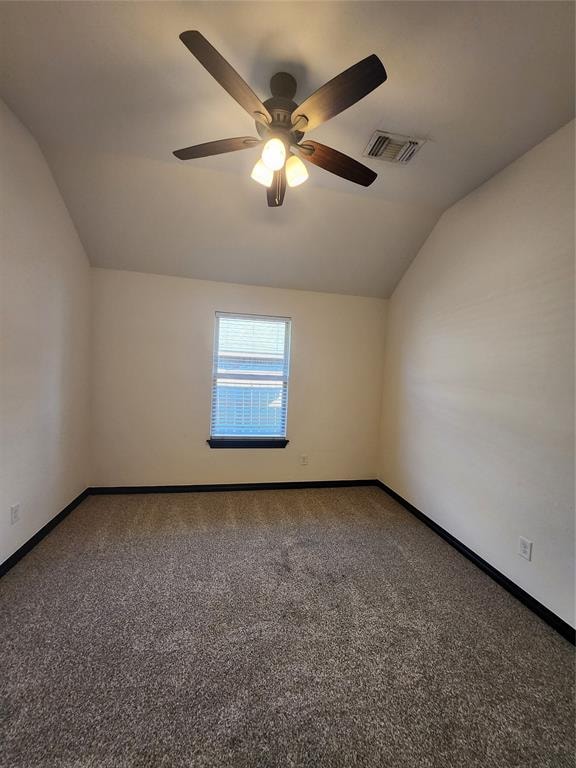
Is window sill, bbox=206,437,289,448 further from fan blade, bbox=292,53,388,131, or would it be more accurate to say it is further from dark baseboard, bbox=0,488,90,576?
fan blade, bbox=292,53,388,131

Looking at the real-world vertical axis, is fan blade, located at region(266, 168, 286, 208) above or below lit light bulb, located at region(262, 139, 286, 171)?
above

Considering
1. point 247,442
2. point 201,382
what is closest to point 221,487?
point 247,442

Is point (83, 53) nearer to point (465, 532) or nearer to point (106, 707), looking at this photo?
point (106, 707)

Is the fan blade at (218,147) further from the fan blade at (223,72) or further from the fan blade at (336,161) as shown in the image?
the fan blade at (336,161)

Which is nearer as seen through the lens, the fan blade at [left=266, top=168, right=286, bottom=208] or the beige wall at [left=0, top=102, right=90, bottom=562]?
the fan blade at [left=266, top=168, right=286, bottom=208]

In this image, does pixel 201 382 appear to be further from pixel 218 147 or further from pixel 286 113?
pixel 286 113

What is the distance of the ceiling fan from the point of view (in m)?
1.10

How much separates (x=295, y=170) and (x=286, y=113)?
25 cm

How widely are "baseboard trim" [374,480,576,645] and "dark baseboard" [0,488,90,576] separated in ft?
10.1

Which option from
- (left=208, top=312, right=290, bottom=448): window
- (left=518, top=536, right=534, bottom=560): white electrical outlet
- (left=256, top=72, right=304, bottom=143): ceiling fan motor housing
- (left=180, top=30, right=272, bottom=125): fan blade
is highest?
(left=256, top=72, right=304, bottom=143): ceiling fan motor housing

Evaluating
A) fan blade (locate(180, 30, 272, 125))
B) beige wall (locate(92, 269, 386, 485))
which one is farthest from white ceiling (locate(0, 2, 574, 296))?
beige wall (locate(92, 269, 386, 485))

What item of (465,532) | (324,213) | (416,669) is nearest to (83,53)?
(324,213)

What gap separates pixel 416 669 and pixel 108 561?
1.93m

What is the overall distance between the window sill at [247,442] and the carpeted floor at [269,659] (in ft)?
3.41
